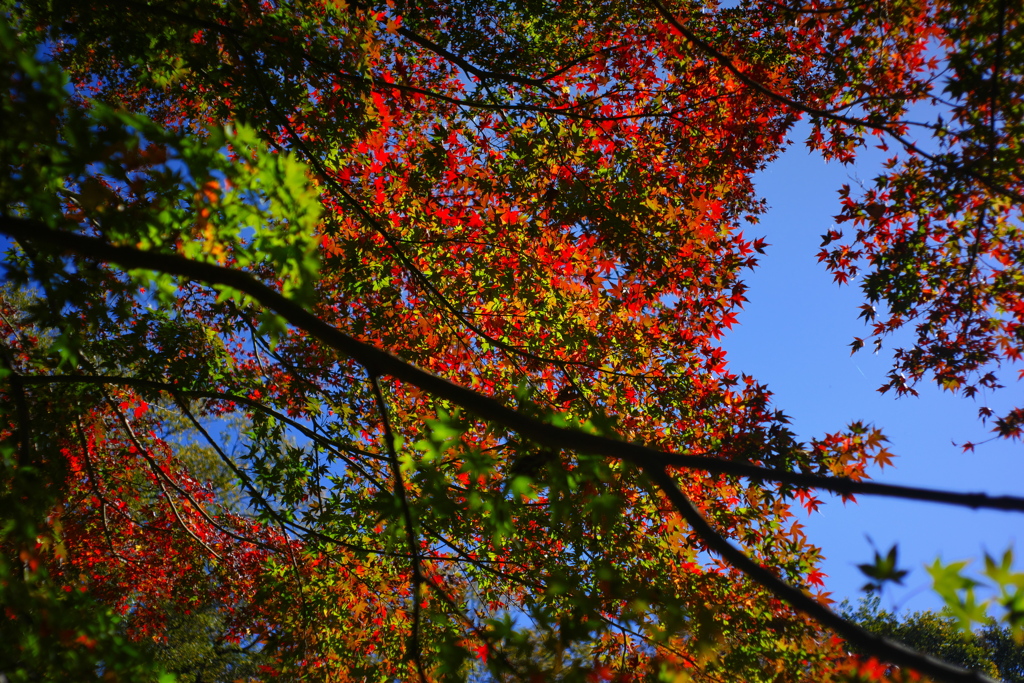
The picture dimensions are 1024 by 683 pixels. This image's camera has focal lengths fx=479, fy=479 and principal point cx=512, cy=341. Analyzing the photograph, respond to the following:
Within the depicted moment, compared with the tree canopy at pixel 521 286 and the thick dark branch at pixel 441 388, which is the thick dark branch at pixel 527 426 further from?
the tree canopy at pixel 521 286

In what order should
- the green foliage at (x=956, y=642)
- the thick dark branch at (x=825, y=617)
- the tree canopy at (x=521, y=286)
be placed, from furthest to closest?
the green foliage at (x=956, y=642)
the tree canopy at (x=521, y=286)
the thick dark branch at (x=825, y=617)

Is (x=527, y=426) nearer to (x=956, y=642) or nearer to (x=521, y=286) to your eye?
(x=521, y=286)

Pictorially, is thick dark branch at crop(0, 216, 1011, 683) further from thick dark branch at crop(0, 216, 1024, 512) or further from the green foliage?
the green foliage

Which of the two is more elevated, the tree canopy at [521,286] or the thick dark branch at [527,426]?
the tree canopy at [521,286]

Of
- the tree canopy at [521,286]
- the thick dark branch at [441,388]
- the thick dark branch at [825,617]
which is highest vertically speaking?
the tree canopy at [521,286]

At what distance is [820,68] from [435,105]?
4.51 meters

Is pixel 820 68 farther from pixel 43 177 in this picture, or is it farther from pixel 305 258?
pixel 43 177

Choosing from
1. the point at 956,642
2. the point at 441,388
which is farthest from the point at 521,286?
the point at 956,642

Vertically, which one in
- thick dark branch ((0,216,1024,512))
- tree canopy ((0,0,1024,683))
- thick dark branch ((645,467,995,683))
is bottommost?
thick dark branch ((645,467,995,683))

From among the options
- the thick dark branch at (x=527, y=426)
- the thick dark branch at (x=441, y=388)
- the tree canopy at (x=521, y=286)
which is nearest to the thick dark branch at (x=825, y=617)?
the thick dark branch at (x=527, y=426)

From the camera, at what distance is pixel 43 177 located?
2295 millimetres

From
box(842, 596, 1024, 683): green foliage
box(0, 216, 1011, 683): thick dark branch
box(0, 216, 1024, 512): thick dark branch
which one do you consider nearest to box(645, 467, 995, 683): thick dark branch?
box(0, 216, 1011, 683): thick dark branch

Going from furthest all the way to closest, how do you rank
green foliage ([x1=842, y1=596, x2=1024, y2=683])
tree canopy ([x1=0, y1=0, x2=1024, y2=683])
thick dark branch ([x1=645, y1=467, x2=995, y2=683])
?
green foliage ([x1=842, y1=596, x2=1024, y2=683]), tree canopy ([x1=0, y1=0, x2=1024, y2=683]), thick dark branch ([x1=645, y1=467, x2=995, y2=683])

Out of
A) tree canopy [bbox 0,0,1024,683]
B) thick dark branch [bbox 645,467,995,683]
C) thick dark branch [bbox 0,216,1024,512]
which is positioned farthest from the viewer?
tree canopy [bbox 0,0,1024,683]
